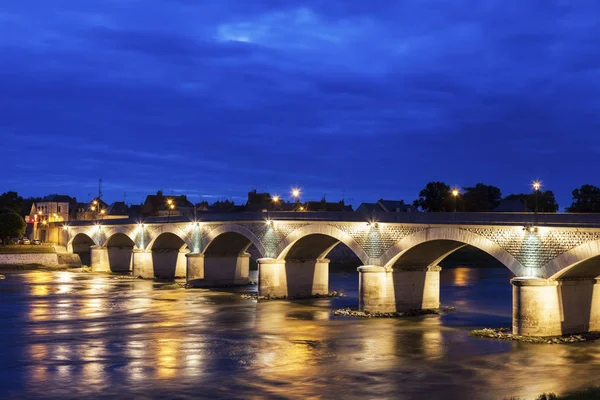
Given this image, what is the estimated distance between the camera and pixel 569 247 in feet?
108

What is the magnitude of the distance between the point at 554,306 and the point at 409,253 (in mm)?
11148

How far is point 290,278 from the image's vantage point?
54.4 m

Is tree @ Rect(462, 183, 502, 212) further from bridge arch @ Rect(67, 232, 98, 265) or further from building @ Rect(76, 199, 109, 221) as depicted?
building @ Rect(76, 199, 109, 221)

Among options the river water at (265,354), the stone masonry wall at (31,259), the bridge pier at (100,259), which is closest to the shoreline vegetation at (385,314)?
the river water at (265,354)

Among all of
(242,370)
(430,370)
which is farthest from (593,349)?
(242,370)

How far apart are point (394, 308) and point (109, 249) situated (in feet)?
180

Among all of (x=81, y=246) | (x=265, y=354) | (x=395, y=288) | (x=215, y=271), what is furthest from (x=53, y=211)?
(x=265, y=354)

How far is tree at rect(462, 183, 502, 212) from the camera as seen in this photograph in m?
105

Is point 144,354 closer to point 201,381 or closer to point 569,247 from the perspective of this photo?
point 201,381

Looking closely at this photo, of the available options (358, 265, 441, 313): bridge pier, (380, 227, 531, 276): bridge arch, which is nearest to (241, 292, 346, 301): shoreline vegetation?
(358, 265, 441, 313): bridge pier

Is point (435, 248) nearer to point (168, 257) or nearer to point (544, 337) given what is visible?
point (544, 337)

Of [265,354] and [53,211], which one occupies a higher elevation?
[53,211]

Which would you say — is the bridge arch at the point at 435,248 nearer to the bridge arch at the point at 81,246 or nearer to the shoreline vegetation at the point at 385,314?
the shoreline vegetation at the point at 385,314

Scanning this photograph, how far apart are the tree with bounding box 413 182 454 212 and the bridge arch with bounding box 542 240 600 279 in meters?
71.2
